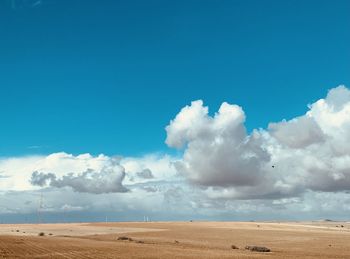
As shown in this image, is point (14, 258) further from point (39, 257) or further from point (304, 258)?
point (304, 258)

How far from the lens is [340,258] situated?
205ft

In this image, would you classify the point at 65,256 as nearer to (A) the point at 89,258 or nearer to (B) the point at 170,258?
(A) the point at 89,258

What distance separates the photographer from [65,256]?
57.6 m

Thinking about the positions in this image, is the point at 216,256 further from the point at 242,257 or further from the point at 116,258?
the point at 116,258

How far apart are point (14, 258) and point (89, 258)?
324 inches

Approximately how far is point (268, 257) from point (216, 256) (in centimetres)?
674

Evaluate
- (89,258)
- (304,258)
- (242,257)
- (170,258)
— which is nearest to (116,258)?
(89,258)

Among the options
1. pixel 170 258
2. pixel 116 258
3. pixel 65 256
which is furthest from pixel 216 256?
pixel 65 256

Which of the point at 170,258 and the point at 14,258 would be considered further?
the point at 170,258

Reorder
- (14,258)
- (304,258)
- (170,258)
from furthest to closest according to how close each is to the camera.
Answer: (304,258) → (170,258) → (14,258)

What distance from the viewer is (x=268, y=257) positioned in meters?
62.0

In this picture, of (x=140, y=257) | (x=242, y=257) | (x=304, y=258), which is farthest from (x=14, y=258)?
(x=304, y=258)

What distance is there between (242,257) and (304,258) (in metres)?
7.88

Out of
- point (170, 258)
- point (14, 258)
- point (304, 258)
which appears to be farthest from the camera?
point (304, 258)
